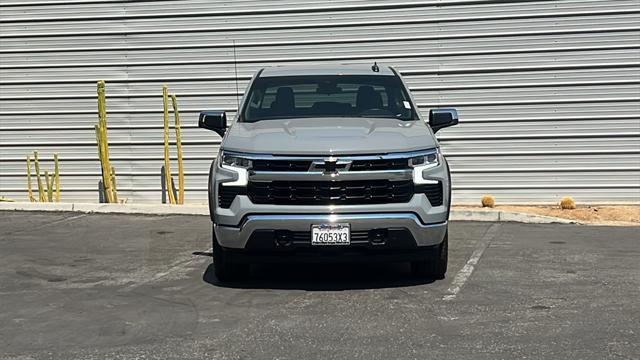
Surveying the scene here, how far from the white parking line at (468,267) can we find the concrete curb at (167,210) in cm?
85

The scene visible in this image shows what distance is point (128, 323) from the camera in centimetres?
619

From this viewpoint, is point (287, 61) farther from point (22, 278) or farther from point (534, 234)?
point (22, 278)

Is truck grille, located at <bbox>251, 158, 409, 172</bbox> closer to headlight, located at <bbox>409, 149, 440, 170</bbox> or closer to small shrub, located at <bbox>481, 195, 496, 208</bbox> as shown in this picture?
headlight, located at <bbox>409, 149, 440, 170</bbox>

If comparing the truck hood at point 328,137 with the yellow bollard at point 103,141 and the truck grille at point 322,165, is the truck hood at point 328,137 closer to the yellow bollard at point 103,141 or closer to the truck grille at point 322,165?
the truck grille at point 322,165

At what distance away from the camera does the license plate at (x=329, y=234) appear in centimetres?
695

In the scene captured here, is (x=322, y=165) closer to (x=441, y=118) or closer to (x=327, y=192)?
(x=327, y=192)

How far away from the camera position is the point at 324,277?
7855 mm

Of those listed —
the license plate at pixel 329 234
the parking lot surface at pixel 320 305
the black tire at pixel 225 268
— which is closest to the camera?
the parking lot surface at pixel 320 305

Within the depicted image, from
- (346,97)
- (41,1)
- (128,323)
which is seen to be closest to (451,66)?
(346,97)

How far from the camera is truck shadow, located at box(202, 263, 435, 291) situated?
746 centimetres

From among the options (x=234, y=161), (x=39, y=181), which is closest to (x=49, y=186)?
(x=39, y=181)

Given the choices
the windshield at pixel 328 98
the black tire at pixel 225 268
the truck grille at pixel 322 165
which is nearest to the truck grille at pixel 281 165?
the truck grille at pixel 322 165

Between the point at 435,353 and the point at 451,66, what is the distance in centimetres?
851

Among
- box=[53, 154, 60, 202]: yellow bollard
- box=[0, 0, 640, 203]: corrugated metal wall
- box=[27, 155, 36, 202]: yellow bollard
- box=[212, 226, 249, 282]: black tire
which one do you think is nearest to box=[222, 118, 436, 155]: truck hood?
box=[212, 226, 249, 282]: black tire
